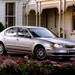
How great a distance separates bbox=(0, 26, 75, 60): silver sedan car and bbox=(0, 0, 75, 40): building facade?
1042 centimetres

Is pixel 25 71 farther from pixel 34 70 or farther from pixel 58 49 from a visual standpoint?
pixel 58 49

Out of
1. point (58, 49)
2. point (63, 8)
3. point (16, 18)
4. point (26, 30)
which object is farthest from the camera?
point (16, 18)

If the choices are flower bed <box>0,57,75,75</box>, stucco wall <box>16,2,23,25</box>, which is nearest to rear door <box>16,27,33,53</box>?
flower bed <box>0,57,75,75</box>

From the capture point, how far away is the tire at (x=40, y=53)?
15347 millimetres

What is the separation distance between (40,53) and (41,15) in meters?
16.0

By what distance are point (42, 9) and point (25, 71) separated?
20345 millimetres

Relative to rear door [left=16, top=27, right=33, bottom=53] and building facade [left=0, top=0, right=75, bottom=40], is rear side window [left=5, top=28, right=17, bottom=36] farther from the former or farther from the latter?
building facade [left=0, top=0, right=75, bottom=40]

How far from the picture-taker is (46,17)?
31703 millimetres

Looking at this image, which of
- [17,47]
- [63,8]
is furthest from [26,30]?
[63,8]

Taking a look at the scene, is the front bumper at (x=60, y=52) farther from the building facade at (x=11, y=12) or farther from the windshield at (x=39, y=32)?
the building facade at (x=11, y=12)

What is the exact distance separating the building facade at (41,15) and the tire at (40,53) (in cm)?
1170

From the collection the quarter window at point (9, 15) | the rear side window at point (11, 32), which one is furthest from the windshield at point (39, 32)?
the quarter window at point (9, 15)

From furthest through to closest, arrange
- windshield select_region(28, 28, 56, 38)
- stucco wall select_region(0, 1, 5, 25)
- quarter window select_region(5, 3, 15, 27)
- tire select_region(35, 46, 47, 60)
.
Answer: quarter window select_region(5, 3, 15, 27) < stucco wall select_region(0, 1, 5, 25) < windshield select_region(28, 28, 56, 38) < tire select_region(35, 46, 47, 60)

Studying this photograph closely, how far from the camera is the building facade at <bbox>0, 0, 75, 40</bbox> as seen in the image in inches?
1112
